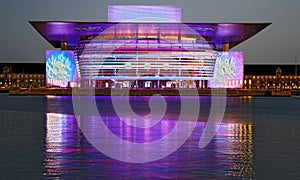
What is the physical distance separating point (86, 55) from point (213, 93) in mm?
Result: 18023

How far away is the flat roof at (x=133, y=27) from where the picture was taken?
5625 centimetres

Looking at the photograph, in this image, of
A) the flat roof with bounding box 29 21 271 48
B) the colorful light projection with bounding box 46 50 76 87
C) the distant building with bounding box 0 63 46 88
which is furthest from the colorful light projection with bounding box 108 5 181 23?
the distant building with bounding box 0 63 46 88

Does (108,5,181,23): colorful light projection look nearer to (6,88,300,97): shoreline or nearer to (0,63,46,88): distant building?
(6,88,300,97): shoreline

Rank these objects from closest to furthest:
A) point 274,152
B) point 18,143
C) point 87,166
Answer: point 87,166
point 274,152
point 18,143

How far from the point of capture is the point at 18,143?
1053cm

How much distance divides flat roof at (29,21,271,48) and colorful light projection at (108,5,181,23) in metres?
1.71

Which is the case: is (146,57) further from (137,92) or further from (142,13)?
(137,92)

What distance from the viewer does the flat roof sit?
56250 millimetres

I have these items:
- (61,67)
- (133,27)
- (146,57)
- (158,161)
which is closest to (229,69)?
(146,57)

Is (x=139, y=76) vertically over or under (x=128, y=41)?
under

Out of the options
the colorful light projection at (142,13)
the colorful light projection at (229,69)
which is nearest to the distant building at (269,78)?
the colorful light projection at (229,69)

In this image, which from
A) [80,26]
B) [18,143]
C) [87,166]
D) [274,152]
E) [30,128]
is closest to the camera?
[87,166]

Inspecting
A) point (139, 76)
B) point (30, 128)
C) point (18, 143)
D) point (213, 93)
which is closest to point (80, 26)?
point (139, 76)

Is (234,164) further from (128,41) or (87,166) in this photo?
(128,41)
